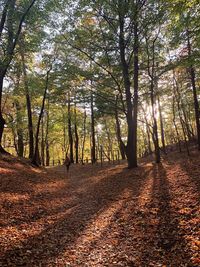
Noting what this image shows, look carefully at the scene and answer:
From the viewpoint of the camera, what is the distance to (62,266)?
482cm

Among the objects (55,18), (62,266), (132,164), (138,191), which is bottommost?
(62,266)

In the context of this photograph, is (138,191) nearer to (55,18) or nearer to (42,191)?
(42,191)

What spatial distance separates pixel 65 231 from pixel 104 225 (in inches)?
43.2

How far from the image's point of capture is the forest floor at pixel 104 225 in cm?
496

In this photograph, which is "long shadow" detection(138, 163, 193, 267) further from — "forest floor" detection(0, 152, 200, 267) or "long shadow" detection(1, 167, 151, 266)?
"long shadow" detection(1, 167, 151, 266)

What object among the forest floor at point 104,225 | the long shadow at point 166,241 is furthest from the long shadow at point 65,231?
the long shadow at point 166,241

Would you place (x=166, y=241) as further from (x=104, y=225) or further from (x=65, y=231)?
(x=65, y=231)

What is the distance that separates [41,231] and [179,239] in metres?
3.60

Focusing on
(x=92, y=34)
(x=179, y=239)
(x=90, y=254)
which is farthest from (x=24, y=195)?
(x=92, y=34)

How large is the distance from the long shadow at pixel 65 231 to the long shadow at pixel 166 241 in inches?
73.0

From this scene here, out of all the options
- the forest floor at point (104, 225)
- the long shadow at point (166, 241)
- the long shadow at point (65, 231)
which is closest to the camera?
the long shadow at point (166, 241)

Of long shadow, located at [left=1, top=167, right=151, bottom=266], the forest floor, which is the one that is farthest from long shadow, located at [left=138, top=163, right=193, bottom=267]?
long shadow, located at [left=1, top=167, right=151, bottom=266]

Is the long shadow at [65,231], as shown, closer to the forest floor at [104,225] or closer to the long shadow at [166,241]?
the forest floor at [104,225]

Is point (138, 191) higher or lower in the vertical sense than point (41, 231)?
higher
